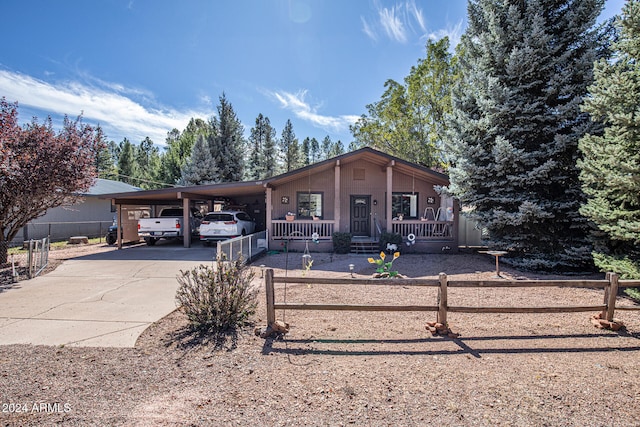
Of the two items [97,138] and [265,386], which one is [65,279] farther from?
[265,386]

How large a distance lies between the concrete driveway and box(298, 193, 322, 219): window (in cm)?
563

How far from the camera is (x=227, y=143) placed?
84.1 feet

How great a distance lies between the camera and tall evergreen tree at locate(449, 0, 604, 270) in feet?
28.1

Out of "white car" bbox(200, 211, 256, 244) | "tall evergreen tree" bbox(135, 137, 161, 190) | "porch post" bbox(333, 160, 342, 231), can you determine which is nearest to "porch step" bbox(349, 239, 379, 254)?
"porch post" bbox(333, 160, 342, 231)

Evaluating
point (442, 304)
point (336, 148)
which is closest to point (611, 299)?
point (442, 304)

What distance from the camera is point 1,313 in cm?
509

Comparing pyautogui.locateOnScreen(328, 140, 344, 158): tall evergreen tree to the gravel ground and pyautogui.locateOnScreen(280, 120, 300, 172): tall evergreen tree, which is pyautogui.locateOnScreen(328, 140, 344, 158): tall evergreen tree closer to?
pyautogui.locateOnScreen(280, 120, 300, 172): tall evergreen tree

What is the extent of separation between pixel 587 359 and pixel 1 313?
8.96 m

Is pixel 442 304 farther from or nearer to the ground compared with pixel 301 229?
nearer to the ground

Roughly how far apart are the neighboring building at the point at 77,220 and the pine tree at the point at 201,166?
5.24 meters

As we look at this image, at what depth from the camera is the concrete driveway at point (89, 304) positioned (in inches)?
165

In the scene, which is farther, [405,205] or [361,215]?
[405,205]

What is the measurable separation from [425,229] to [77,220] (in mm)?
21602

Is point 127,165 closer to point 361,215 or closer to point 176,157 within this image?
point 176,157
